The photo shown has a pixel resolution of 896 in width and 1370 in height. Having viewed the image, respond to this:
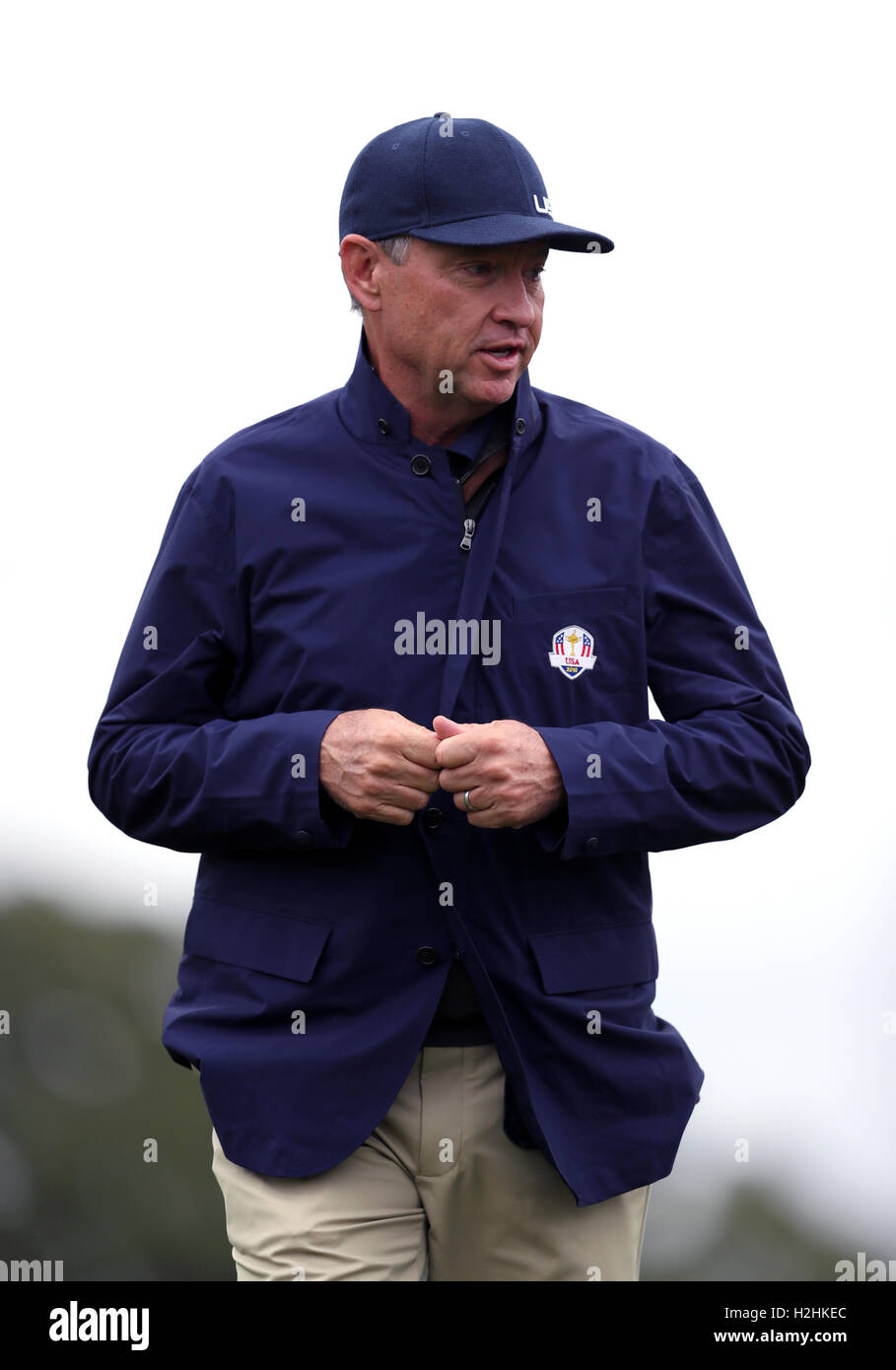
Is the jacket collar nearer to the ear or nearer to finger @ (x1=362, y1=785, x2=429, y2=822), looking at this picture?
the ear

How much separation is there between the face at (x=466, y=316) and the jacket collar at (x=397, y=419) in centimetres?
5

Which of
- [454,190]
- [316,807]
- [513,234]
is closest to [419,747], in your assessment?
[316,807]

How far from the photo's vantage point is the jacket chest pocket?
3.69m

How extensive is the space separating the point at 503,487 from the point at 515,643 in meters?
0.28

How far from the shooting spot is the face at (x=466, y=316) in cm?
370

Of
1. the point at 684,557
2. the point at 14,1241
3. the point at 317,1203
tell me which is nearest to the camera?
the point at 317,1203

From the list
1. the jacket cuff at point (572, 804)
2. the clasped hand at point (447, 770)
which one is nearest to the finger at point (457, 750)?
the clasped hand at point (447, 770)

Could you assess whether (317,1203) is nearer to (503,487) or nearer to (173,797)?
(173,797)

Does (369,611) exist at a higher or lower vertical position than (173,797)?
higher

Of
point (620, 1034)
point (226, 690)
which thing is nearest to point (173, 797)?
point (226, 690)

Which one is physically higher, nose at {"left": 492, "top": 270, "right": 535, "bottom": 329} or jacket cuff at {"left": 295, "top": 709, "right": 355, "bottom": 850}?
nose at {"left": 492, "top": 270, "right": 535, "bottom": 329}

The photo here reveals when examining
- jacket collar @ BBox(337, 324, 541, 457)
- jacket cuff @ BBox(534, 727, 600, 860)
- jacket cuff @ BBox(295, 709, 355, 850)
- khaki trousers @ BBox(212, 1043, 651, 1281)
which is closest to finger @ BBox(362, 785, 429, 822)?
jacket cuff @ BBox(295, 709, 355, 850)

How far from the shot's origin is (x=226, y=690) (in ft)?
12.8

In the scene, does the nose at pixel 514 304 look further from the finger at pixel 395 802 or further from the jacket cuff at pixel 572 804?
the finger at pixel 395 802
